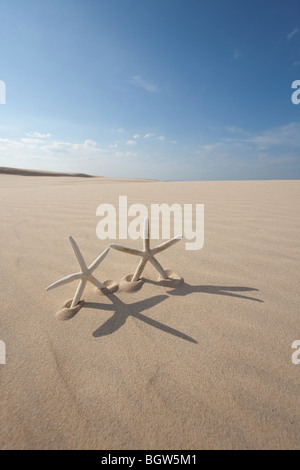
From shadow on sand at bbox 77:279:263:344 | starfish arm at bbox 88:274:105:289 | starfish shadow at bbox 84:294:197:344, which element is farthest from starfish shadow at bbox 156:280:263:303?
starfish arm at bbox 88:274:105:289

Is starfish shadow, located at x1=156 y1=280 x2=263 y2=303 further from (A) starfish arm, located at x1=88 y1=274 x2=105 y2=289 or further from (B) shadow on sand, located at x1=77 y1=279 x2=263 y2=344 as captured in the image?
(A) starfish arm, located at x1=88 y1=274 x2=105 y2=289

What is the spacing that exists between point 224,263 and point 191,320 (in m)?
0.85

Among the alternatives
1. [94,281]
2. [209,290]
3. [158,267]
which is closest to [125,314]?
[94,281]

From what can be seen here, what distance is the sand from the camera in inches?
31.0

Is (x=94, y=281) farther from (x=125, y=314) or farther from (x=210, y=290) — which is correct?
(x=210, y=290)

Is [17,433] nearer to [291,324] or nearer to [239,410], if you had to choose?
[239,410]

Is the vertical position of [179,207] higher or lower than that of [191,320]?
higher

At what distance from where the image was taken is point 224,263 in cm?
196

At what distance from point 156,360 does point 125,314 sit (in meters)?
0.37

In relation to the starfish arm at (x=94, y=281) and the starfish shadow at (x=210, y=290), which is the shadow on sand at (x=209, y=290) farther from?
the starfish arm at (x=94, y=281)

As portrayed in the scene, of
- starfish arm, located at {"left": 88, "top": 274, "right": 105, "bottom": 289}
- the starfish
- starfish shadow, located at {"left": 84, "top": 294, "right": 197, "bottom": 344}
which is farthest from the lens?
the starfish
